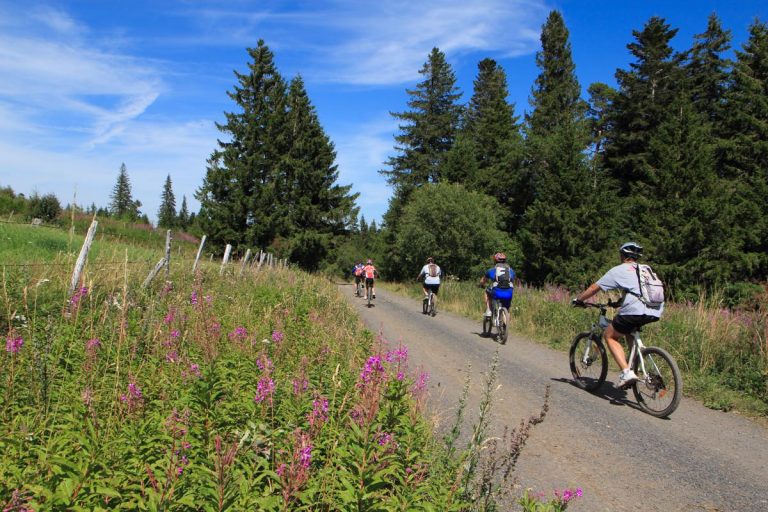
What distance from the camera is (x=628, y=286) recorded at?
5961 mm

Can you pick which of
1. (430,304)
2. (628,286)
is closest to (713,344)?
(628,286)

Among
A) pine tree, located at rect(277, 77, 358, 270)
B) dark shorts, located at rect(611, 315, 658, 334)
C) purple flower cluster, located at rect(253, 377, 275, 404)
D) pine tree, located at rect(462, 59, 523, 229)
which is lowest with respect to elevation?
purple flower cluster, located at rect(253, 377, 275, 404)

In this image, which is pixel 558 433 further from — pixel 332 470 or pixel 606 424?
pixel 332 470

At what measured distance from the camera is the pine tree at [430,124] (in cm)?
5022

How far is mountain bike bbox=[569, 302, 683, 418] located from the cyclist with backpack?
0.44ft

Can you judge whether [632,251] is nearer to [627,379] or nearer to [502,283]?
[627,379]

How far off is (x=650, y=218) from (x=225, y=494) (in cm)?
3517

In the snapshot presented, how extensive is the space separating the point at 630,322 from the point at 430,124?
4679 centimetres

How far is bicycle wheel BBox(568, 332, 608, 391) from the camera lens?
22.0 ft

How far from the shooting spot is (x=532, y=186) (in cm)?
4781

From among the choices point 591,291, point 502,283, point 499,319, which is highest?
point 591,291

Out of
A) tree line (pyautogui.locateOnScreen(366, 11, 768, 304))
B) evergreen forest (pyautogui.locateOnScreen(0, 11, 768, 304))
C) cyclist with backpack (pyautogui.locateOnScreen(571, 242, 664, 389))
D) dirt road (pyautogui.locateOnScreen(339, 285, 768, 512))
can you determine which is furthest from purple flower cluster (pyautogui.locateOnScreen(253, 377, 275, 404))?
evergreen forest (pyautogui.locateOnScreen(0, 11, 768, 304))

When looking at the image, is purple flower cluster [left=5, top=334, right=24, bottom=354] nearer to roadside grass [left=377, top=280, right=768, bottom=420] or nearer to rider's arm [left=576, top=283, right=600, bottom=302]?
rider's arm [left=576, top=283, right=600, bottom=302]

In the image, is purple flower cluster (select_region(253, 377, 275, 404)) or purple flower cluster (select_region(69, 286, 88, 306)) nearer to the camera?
purple flower cluster (select_region(253, 377, 275, 404))
